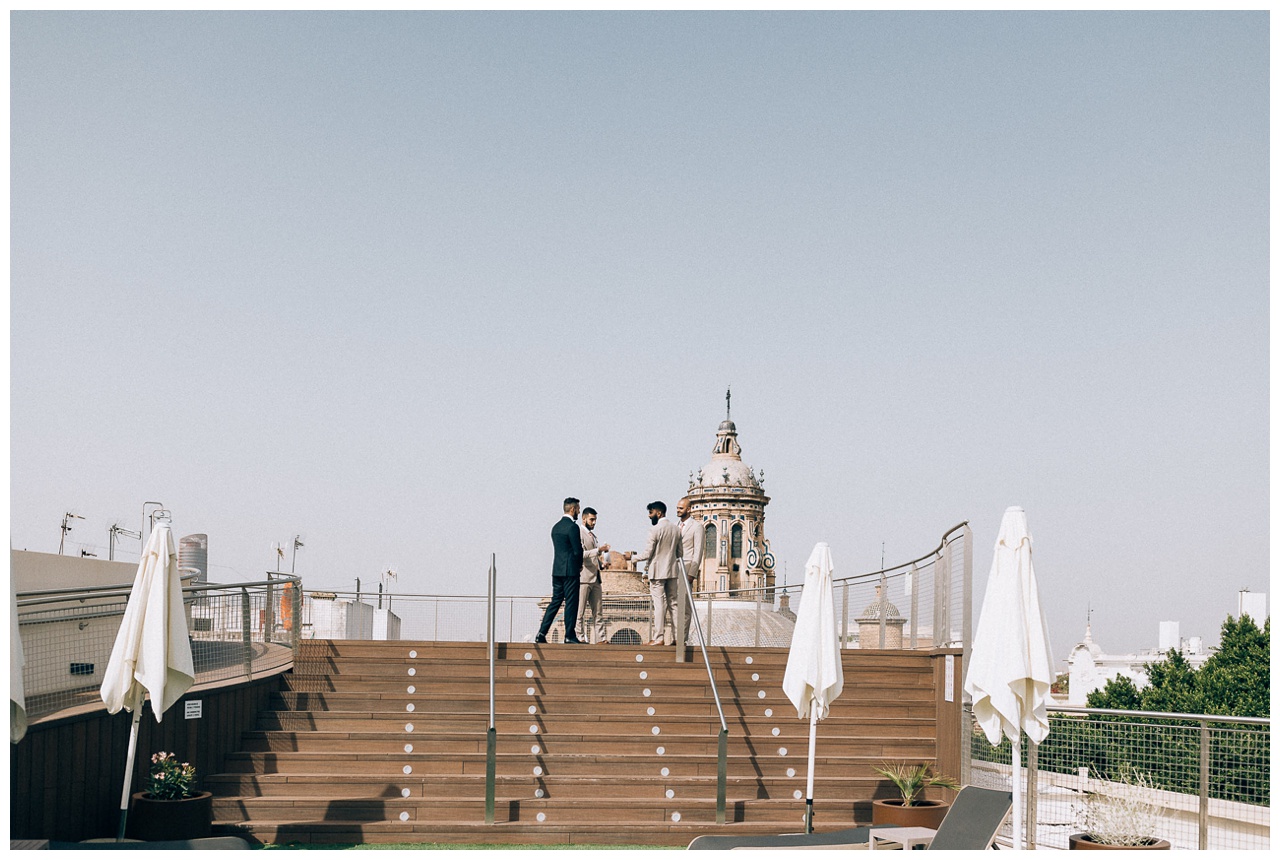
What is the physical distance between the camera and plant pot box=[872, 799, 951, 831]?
9.47 m

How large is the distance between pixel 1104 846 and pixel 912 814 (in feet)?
6.66

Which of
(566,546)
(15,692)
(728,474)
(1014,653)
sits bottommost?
(15,692)

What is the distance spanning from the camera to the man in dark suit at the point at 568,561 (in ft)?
45.4

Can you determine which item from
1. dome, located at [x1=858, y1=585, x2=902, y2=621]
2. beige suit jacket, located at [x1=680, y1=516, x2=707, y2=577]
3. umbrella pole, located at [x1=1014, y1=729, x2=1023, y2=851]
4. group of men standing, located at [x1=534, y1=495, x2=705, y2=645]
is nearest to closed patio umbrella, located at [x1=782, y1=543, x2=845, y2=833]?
umbrella pole, located at [x1=1014, y1=729, x2=1023, y2=851]

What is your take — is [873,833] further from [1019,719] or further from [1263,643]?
[1263,643]

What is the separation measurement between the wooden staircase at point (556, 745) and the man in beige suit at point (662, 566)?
4.43 ft

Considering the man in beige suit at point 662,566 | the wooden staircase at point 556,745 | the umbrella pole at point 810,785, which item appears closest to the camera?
the umbrella pole at point 810,785

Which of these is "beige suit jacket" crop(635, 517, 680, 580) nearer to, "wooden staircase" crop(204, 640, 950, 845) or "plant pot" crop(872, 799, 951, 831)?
"wooden staircase" crop(204, 640, 950, 845)

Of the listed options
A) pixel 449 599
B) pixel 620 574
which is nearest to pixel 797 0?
pixel 449 599

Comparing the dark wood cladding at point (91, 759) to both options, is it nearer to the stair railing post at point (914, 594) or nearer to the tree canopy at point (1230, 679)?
the stair railing post at point (914, 594)

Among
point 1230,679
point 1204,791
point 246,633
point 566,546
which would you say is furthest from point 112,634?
point 1230,679

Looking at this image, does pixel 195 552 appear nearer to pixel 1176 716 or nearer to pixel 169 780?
pixel 169 780

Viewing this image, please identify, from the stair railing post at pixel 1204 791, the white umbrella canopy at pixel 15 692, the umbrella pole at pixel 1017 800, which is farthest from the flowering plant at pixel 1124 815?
the white umbrella canopy at pixel 15 692

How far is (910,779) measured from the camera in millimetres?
9734
